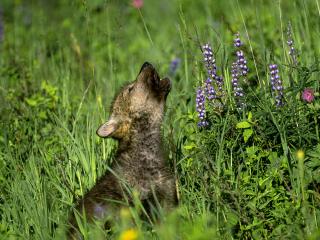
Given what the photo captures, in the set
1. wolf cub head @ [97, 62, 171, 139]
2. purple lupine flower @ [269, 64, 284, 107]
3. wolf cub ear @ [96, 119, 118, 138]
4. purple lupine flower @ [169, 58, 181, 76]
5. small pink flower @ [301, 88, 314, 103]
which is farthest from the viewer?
purple lupine flower @ [169, 58, 181, 76]

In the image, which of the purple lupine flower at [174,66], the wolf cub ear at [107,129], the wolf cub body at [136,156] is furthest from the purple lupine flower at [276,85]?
the purple lupine flower at [174,66]

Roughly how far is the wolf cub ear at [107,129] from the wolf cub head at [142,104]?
1.8 inches

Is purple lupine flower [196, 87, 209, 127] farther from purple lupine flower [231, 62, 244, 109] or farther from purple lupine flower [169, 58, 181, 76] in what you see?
purple lupine flower [169, 58, 181, 76]

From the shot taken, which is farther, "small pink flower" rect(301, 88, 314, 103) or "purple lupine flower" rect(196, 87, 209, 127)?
"purple lupine flower" rect(196, 87, 209, 127)

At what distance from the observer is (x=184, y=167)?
4.98 meters

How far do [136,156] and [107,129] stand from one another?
28cm

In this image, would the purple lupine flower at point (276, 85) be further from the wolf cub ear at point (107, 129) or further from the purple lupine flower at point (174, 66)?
the purple lupine flower at point (174, 66)

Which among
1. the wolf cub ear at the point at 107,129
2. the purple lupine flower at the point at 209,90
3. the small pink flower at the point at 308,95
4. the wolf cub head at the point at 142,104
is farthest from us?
the wolf cub head at the point at 142,104

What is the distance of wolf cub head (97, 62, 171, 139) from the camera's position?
5.45 m

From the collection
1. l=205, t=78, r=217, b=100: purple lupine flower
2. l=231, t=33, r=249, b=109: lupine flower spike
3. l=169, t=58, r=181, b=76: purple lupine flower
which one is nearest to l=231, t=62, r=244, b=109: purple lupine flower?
l=231, t=33, r=249, b=109: lupine flower spike

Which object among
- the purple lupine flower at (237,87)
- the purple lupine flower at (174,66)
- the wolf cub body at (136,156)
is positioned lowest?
the wolf cub body at (136,156)

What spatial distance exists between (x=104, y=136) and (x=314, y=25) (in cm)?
260

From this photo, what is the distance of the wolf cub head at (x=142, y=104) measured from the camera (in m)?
5.45

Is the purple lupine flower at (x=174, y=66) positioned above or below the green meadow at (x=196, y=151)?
above
